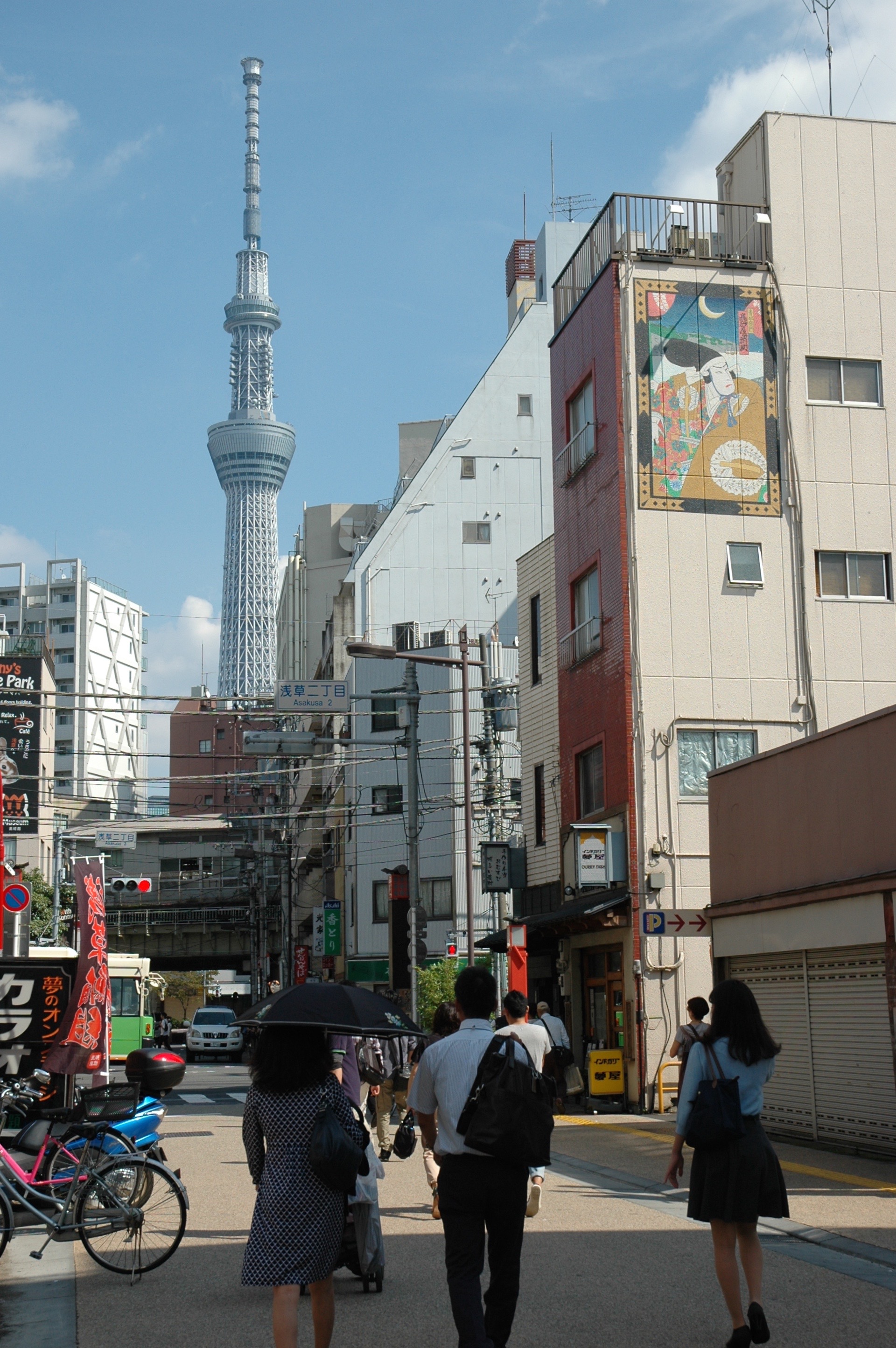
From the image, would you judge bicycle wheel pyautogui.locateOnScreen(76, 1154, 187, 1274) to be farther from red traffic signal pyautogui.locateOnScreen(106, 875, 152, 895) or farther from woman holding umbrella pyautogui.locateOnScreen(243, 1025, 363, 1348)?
red traffic signal pyautogui.locateOnScreen(106, 875, 152, 895)

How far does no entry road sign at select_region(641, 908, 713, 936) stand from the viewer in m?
19.4

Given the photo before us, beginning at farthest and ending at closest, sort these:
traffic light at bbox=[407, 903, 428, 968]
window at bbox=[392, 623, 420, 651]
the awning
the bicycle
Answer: window at bbox=[392, 623, 420, 651] < traffic light at bbox=[407, 903, 428, 968] < the awning < the bicycle

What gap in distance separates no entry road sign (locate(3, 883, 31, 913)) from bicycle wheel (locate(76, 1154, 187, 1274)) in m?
11.2

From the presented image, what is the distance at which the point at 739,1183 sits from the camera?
713cm

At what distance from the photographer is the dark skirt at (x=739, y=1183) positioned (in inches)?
280

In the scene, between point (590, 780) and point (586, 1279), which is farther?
point (590, 780)

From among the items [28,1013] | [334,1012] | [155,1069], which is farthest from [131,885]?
[334,1012]

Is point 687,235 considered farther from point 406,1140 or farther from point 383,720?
point 383,720

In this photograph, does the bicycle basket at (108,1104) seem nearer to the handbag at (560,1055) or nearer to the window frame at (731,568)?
the handbag at (560,1055)

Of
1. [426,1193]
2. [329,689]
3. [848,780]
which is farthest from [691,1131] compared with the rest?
[329,689]

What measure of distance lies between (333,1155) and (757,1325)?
2385 mm

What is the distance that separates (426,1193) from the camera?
13781 mm

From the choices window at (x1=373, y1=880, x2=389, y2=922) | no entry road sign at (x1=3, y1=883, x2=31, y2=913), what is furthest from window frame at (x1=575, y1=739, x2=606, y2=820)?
window at (x1=373, y1=880, x2=389, y2=922)

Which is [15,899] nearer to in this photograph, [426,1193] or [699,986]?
[426,1193]
